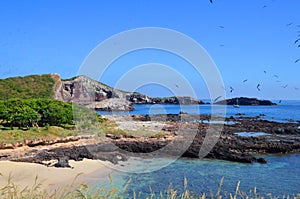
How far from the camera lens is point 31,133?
71.7ft

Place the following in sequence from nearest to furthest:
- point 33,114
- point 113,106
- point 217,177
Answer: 1. point 217,177
2. point 33,114
3. point 113,106

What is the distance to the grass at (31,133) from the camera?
19.9 meters

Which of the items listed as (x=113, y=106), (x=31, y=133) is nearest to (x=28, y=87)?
(x=113, y=106)

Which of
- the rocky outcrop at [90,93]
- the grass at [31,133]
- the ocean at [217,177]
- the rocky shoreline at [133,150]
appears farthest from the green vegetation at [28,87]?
the ocean at [217,177]

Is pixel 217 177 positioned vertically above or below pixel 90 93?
below

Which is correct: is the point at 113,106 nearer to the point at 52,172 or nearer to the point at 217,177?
the point at 217,177

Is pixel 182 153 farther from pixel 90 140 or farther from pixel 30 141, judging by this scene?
pixel 30 141

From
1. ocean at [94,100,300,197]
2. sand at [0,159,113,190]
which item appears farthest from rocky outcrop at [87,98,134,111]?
sand at [0,159,113,190]

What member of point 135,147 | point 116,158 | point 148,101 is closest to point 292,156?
point 135,147

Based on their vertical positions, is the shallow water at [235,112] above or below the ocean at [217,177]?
above

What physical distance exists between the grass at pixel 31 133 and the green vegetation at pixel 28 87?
118ft

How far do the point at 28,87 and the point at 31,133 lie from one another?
47.7 meters

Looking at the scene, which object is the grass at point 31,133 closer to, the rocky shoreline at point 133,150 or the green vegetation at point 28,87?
the rocky shoreline at point 133,150

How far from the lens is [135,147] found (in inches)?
941
